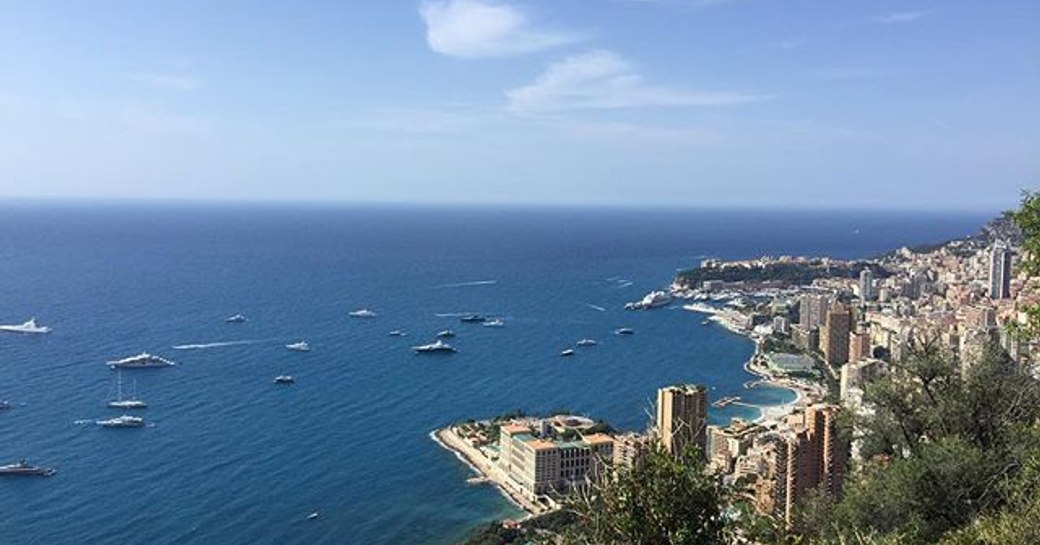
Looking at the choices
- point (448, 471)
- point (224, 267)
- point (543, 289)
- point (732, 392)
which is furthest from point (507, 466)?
point (224, 267)

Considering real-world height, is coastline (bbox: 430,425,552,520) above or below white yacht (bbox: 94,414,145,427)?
below

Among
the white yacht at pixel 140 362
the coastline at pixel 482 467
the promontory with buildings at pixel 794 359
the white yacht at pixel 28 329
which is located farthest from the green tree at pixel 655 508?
the white yacht at pixel 28 329

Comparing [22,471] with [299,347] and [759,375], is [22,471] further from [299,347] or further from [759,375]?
[759,375]

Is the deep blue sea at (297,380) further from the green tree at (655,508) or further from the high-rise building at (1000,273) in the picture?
the high-rise building at (1000,273)

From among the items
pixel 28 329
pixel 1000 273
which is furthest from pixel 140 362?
pixel 1000 273

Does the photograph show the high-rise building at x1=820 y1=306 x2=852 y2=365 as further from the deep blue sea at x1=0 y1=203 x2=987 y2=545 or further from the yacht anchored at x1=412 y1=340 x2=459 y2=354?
the yacht anchored at x1=412 y1=340 x2=459 y2=354

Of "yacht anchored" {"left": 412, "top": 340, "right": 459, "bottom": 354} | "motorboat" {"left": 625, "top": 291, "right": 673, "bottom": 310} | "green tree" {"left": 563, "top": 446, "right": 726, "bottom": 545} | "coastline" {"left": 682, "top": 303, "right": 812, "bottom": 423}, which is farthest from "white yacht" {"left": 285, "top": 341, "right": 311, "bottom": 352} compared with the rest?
"green tree" {"left": 563, "top": 446, "right": 726, "bottom": 545}

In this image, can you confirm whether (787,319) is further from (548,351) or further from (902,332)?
(548,351)
